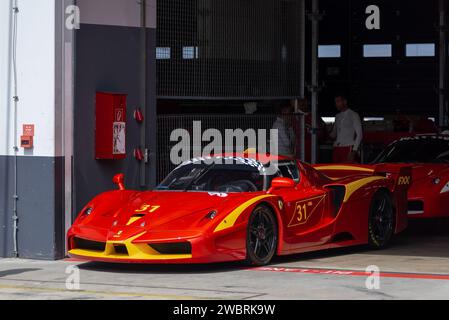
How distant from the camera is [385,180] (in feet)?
40.7

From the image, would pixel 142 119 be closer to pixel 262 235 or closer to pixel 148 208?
pixel 148 208

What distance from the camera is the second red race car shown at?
977cm

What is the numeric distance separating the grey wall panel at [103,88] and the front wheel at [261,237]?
8.08ft

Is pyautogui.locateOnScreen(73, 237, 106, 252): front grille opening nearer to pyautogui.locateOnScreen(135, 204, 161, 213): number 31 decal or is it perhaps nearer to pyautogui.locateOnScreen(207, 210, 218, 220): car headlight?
pyautogui.locateOnScreen(135, 204, 161, 213): number 31 decal

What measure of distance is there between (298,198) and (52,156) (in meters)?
2.73

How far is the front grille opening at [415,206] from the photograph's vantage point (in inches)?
545

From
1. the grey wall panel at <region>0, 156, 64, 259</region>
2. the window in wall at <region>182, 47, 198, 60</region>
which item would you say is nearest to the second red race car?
the grey wall panel at <region>0, 156, 64, 259</region>

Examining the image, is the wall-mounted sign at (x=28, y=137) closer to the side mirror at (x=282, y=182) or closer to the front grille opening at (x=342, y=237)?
the side mirror at (x=282, y=182)

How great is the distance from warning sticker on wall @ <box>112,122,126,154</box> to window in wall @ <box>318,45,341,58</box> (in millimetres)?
11222

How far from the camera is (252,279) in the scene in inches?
368

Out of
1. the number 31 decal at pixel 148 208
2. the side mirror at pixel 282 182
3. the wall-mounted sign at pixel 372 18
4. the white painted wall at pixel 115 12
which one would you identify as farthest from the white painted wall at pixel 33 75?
the wall-mounted sign at pixel 372 18

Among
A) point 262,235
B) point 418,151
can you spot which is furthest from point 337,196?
point 418,151

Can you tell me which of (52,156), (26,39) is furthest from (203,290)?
(26,39)

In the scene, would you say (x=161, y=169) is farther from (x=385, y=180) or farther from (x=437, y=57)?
(x=437, y=57)
